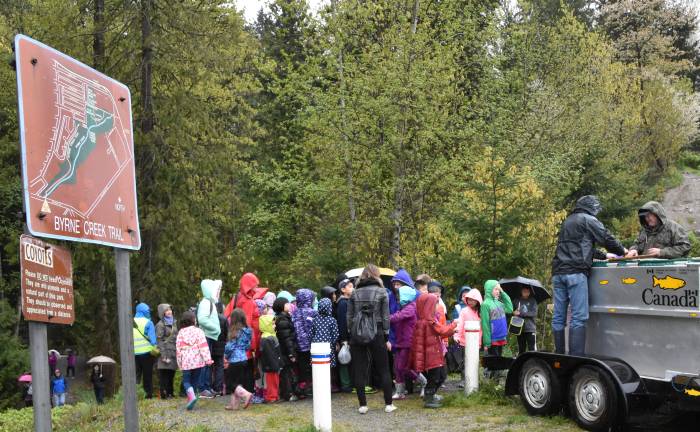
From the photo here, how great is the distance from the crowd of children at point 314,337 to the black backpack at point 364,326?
38 mm

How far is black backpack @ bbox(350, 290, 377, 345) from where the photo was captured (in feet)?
32.4

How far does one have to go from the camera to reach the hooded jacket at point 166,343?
1277 cm

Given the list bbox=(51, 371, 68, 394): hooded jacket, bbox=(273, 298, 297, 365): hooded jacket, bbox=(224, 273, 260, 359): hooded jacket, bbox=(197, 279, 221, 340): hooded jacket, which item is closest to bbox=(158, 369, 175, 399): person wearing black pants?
bbox=(197, 279, 221, 340): hooded jacket

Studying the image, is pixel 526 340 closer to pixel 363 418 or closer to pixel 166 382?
pixel 363 418

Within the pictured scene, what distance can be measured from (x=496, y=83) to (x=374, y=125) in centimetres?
419

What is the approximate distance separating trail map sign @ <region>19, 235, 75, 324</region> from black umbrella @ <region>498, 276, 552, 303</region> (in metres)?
8.93

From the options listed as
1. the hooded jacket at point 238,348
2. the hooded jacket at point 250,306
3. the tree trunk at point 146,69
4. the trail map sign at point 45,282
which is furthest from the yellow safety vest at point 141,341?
the trail map sign at point 45,282

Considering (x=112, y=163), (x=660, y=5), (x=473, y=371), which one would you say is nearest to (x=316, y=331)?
(x=473, y=371)

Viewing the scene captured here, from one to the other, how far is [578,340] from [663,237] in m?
1.50

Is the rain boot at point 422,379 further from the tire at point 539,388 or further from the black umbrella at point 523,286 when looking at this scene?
the black umbrella at point 523,286

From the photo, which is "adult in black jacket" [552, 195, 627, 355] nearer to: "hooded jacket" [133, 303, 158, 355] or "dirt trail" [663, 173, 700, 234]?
"hooded jacket" [133, 303, 158, 355]

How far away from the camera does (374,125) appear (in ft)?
70.5

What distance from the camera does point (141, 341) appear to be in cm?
1327

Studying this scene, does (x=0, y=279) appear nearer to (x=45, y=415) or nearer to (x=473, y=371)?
(x=473, y=371)
